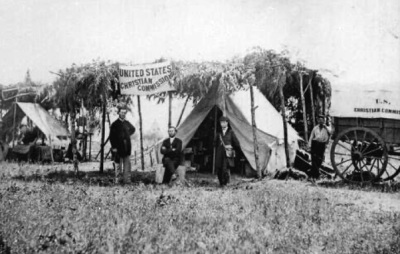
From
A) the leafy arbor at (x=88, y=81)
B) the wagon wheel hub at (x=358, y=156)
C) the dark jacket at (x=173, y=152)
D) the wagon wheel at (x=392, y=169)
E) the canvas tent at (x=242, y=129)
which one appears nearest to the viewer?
the wagon wheel at (x=392, y=169)

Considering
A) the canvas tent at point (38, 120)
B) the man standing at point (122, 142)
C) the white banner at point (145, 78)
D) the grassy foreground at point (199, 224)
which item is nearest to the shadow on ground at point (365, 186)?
the grassy foreground at point (199, 224)

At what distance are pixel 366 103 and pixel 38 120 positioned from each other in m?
13.3

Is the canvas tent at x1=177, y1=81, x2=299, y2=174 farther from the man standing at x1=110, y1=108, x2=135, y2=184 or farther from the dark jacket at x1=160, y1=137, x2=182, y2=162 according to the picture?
the man standing at x1=110, y1=108, x2=135, y2=184

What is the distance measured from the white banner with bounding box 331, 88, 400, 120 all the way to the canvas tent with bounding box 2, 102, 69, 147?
465 inches

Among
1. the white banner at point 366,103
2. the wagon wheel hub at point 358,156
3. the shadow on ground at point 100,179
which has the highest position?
the white banner at point 366,103

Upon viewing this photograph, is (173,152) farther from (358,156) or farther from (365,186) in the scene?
(365,186)

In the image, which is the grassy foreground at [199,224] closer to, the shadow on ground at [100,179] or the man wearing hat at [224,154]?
the man wearing hat at [224,154]

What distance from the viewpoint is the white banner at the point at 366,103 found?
29.0 ft

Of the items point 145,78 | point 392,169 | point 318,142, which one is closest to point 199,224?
point 145,78

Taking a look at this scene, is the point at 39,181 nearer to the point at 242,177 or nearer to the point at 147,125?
the point at 242,177

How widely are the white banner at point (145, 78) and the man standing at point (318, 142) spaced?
12.6ft

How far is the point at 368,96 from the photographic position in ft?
30.1

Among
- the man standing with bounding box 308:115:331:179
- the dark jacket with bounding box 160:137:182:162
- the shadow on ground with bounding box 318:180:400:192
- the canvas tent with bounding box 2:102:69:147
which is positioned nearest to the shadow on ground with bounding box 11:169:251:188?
the dark jacket with bounding box 160:137:182:162

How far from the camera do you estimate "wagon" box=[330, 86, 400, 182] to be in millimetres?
8898
